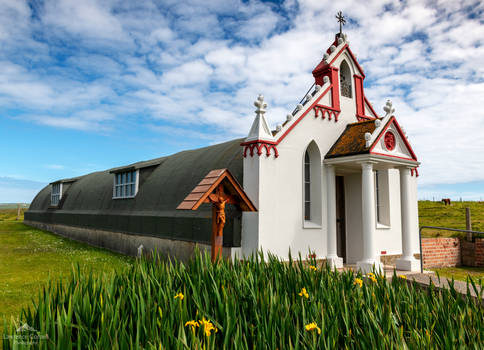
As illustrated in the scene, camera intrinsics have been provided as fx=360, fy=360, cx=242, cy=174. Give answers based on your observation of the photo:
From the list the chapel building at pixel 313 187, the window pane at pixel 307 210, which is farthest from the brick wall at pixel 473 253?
the window pane at pixel 307 210

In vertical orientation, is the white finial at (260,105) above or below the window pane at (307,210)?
above

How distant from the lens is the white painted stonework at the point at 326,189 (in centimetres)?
1104

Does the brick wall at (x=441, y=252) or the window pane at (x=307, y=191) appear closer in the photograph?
the window pane at (x=307, y=191)

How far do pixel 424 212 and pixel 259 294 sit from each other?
25.0 m

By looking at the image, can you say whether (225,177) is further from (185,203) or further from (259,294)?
(259,294)

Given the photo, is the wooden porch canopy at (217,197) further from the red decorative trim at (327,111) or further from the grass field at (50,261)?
the red decorative trim at (327,111)

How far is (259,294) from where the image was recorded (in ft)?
15.7

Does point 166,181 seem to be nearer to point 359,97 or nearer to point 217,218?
point 217,218

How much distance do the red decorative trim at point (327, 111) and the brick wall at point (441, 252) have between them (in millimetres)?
7676

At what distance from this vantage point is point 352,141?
12.3 metres

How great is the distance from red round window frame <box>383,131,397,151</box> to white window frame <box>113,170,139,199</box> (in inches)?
A: 503

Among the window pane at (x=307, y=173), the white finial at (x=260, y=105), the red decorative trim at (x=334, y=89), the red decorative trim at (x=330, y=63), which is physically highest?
the red decorative trim at (x=330, y=63)

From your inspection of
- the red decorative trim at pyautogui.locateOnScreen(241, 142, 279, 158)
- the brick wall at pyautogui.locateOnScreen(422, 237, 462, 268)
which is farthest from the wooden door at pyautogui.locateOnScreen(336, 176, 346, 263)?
the brick wall at pyautogui.locateOnScreen(422, 237, 462, 268)

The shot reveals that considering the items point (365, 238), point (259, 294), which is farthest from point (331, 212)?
point (259, 294)
